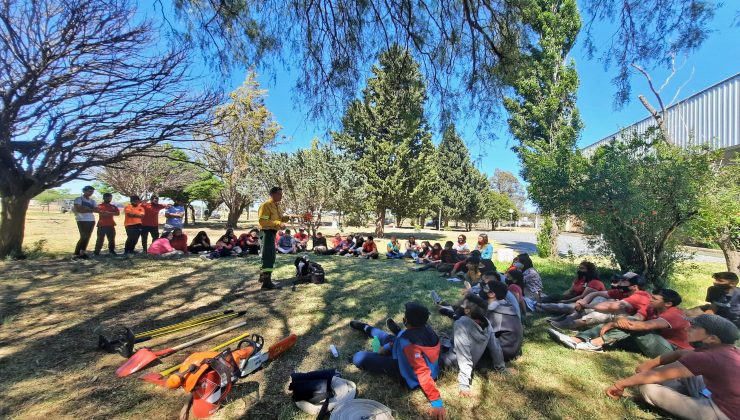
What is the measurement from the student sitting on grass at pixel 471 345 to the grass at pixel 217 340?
5.5 inches

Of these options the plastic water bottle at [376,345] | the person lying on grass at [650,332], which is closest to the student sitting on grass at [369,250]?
the person lying on grass at [650,332]

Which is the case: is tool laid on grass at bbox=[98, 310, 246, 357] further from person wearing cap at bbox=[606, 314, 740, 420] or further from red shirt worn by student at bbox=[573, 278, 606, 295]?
red shirt worn by student at bbox=[573, 278, 606, 295]

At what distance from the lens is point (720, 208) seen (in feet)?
23.1

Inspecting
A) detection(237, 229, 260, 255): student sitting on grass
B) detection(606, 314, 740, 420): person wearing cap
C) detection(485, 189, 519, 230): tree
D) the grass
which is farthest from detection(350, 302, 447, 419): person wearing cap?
detection(485, 189, 519, 230): tree

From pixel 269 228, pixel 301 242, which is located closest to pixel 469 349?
pixel 269 228

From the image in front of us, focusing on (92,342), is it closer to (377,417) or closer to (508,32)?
(377,417)

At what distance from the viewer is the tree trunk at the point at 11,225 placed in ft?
23.8

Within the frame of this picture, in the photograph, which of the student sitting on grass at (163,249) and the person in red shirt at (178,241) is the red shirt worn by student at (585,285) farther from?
the person in red shirt at (178,241)

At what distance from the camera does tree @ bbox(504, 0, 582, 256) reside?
627 centimetres

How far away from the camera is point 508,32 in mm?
4715

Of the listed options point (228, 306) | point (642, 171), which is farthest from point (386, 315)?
point (642, 171)

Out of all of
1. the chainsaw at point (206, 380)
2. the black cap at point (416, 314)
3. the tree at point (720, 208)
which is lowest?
the chainsaw at point (206, 380)

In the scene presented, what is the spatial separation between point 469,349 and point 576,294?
3813 mm

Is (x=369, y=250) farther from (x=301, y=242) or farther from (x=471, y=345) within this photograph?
(x=471, y=345)
